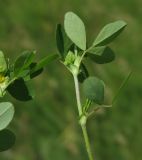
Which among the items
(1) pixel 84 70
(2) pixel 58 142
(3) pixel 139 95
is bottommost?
(3) pixel 139 95

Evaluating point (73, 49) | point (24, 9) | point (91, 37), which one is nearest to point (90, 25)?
point (91, 37)

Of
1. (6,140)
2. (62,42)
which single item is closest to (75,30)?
(62,42)

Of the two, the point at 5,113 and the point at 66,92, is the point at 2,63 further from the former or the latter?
the point at 66,92

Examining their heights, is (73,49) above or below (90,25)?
above

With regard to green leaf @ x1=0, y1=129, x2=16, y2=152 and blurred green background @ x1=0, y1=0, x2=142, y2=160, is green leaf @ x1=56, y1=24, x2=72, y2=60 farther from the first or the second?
blurred green background @ x1=0, y1=0, x2=142, y2=160

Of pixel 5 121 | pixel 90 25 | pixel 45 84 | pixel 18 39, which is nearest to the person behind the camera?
pixel 5 121

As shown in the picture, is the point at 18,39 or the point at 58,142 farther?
the point at 18,39

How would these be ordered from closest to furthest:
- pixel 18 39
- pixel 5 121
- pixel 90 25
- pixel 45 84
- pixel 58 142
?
pixel 5 121, pixel 58 142, pixel 45 84, pixel 18 39, pixel 90 25

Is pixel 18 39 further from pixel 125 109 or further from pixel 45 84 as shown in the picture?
pixel 125 109
